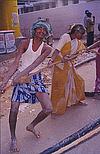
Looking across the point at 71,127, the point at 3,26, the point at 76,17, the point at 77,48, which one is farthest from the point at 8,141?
the point at 76,17

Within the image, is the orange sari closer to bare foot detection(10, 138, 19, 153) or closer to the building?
bare foot detection(10, 138, 19, 153)

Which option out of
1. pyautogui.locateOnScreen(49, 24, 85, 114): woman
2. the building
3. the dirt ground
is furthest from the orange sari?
the building

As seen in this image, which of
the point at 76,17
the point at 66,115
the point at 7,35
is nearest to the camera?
the point at 66,115

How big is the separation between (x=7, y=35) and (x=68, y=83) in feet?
21.9

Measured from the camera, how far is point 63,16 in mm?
19578

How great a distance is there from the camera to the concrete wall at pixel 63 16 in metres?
19.2

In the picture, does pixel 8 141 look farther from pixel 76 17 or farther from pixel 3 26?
pixel 76 17

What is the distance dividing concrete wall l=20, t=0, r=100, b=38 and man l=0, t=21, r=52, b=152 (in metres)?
14.0

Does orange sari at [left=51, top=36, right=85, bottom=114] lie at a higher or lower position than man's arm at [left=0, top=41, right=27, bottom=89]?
lower

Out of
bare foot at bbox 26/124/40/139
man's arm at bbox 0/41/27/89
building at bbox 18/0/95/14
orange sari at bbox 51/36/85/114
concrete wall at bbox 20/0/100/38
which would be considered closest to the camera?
man's arm at bbox 0/41/27/89

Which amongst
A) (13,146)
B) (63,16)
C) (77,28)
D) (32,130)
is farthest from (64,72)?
(63,16)

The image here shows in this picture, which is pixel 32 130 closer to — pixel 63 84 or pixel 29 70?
pixel 29 70

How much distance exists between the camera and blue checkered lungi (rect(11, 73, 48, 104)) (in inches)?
196

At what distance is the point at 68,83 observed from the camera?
6.55 metres
